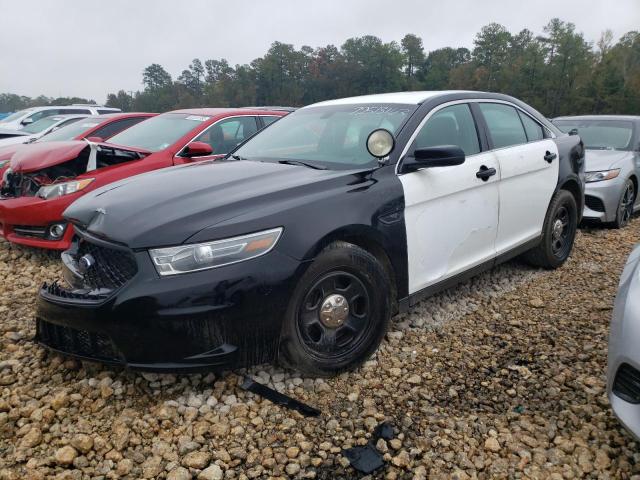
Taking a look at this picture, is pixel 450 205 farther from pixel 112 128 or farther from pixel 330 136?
pixel 112 128

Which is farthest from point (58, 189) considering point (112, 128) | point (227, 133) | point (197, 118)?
point (112, 128)

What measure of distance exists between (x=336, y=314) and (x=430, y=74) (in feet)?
258

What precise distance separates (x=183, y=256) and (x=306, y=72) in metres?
86.1

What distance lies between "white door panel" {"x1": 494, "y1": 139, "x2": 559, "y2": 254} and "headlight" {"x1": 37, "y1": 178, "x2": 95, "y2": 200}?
145 inches

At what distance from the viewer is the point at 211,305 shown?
2.23m

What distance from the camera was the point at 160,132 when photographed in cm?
562

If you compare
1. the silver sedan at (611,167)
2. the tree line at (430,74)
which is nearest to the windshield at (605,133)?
the silver sedan at (611,167)

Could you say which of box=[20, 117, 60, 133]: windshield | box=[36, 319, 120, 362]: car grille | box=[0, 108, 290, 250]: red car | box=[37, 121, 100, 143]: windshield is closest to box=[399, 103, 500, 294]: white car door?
box=[36, 319, 120, 362]: car grille

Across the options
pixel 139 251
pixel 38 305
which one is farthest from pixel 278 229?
pixel 38 305

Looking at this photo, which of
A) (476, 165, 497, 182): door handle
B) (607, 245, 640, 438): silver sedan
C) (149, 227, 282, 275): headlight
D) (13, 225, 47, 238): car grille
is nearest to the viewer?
(607, 245, 640, 438): silver sedan

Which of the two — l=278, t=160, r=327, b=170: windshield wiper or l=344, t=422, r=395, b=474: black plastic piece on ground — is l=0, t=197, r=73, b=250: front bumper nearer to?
l=278, t=160, r=327, b=170: windshield wiper

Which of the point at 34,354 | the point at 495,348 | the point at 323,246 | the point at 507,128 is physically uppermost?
the point at 507,128

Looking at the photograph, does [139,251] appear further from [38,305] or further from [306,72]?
[306,72]

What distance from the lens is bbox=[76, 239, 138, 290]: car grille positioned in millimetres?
2328
